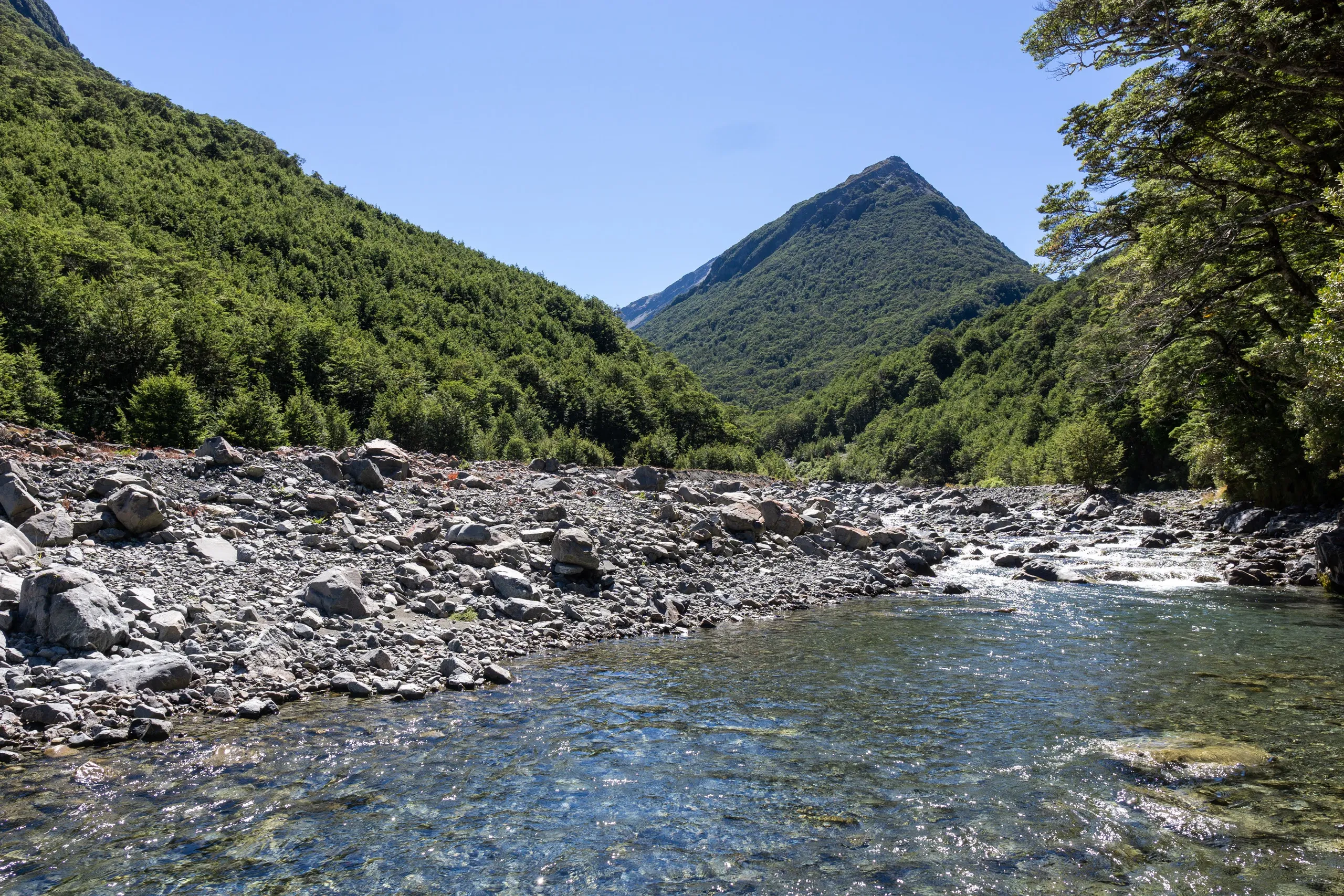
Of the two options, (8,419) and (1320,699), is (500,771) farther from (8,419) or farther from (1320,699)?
(8,419)

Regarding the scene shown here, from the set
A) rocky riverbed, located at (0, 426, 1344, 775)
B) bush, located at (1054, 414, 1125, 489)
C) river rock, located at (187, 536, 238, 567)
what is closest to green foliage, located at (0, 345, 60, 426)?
rocky riverbed, located at (0, 426, 1344, 775)

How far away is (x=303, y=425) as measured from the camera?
31.8 meters

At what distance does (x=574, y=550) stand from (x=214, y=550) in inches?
288

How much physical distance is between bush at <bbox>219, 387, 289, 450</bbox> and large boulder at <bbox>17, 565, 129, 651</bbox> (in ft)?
57.8

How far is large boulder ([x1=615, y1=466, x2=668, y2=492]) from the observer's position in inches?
1115

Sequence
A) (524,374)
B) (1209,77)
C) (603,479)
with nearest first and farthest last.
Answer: (1209,77) < (603,479) < (524,374)

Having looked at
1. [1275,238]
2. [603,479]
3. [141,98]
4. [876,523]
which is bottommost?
[876,523]

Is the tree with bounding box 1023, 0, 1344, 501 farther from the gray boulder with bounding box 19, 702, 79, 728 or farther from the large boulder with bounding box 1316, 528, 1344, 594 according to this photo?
the gray boulder with bounding box 19, 702, 79, 728

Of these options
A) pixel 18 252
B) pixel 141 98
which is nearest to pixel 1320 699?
pixel 18 252

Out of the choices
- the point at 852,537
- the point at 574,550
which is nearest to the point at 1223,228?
the point at 852,537

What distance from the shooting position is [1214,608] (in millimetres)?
16484

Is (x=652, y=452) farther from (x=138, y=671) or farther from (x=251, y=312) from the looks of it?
(x=138, y=671)

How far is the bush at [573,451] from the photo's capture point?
157 feet

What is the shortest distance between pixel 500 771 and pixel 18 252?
112 ft
